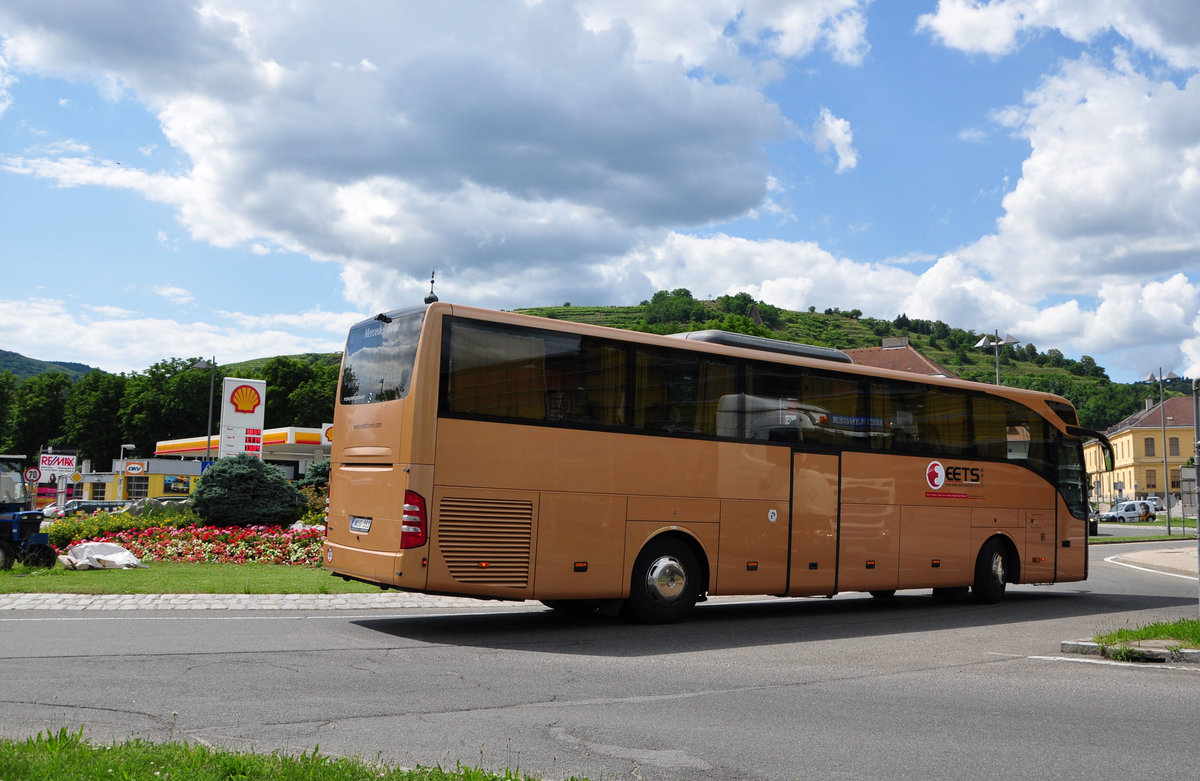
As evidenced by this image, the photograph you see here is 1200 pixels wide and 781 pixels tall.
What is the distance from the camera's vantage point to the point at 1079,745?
252 inches

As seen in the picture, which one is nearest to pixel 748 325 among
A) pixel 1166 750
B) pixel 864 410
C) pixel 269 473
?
pixel 269 473

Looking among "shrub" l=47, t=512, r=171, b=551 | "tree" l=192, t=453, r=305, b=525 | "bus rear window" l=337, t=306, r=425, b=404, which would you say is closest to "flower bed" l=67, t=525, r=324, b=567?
"shrub" l=47, t=512, r=171, b=551

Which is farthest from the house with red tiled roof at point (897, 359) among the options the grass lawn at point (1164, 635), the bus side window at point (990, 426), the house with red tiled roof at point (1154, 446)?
the grass lawn at point (1164, 635)

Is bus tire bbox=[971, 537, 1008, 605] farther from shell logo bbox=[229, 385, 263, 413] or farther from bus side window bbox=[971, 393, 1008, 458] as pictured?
shell logo bbox=[229, 385, 263, 413]

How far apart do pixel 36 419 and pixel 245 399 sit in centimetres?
8305

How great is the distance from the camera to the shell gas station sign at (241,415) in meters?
28.3

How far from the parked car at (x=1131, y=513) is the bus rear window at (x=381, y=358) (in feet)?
261

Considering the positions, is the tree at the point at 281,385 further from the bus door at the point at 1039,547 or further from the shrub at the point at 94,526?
the bus door at the point at 1039,547

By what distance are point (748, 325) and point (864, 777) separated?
267ft

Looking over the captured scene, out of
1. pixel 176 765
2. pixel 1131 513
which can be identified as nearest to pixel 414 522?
pixel 176 765

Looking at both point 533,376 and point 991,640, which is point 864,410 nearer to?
point 991,640

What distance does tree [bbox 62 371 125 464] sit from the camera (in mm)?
94688

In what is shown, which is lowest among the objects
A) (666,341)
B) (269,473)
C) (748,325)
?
(269,473)

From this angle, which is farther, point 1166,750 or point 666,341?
point 666,341
